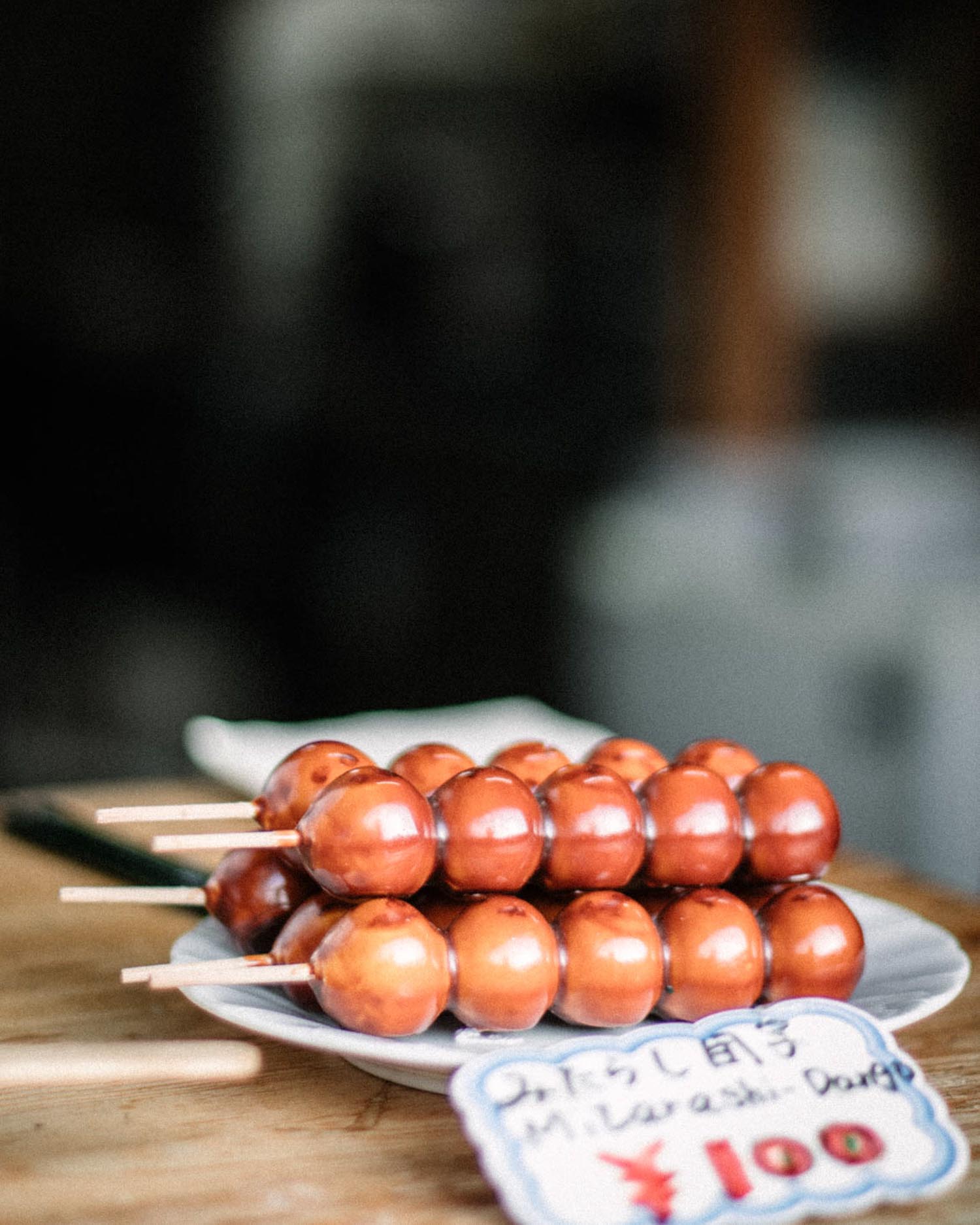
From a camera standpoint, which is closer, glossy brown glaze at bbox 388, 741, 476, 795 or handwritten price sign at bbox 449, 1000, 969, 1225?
handwritten price sign at bbox 449, 1000, 969, 1225

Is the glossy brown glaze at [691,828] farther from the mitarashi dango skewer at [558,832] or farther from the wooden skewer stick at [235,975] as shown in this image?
the wooden skewer stick at [235,975]

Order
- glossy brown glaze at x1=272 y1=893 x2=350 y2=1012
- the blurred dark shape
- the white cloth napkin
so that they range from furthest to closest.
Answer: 1. the blurred dark shape
2. the white cloth napkin
3. glossy brown glaze at x1=272 y1=893 x2=350 y2=1012

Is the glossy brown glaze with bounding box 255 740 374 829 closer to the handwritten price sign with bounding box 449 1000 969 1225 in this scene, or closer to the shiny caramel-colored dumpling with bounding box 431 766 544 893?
the shiny caramel-colored dumpling with bounding box 431 766 544 893

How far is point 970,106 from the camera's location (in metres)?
3.86

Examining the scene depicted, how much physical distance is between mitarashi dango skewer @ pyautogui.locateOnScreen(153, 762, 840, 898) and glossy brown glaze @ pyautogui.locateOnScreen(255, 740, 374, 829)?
0.04 metres

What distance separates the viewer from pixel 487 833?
1.97 ft

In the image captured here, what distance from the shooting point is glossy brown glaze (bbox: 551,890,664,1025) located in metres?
0.59

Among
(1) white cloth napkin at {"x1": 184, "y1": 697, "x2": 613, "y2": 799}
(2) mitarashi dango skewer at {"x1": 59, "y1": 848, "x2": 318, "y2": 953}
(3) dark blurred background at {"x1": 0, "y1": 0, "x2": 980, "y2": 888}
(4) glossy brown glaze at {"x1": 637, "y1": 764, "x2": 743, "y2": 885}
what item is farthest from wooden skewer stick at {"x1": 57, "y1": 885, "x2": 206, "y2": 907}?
(3) dark blurred background at {"x1": 0, "y1": 0, "x2": 980, "y2": 888}

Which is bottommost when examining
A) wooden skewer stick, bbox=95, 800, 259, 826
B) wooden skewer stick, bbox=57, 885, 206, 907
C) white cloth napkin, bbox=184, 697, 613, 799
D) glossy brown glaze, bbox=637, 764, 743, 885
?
white cloth napkin, bbox=184, 697, 613, 799

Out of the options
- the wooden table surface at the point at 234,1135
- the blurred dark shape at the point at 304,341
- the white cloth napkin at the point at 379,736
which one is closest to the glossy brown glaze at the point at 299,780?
the wooden table surface at the point at 234,1135

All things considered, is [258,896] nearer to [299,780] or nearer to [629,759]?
[299,780]

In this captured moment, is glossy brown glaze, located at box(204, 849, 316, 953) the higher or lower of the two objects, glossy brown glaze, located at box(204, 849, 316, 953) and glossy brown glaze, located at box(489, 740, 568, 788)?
the lower

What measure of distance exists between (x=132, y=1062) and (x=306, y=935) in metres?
0.11

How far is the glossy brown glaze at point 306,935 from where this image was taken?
0.59 m
